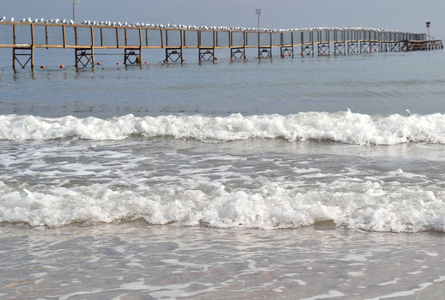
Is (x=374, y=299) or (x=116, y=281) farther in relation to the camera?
(x=116, y=281)

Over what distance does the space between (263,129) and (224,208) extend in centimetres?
554

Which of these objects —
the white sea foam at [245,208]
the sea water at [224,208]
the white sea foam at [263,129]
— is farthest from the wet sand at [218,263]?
the white sea foam at [263,129]

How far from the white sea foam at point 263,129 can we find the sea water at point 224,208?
0.11ft

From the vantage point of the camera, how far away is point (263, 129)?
10.5 meters

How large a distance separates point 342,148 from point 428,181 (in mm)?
2756

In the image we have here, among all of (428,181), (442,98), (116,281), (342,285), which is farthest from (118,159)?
(442,98)

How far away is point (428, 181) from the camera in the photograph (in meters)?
6.09

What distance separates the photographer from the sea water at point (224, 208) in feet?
11.4

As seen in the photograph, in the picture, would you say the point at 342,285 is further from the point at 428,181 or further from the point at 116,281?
the point at 428,181

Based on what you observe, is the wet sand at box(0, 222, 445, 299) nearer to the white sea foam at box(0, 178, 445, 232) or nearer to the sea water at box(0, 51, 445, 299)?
the sea water at box(0, 51, 445, 299)

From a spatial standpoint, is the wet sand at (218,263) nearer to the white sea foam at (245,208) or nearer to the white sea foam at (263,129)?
the white sea foam at (245,208)

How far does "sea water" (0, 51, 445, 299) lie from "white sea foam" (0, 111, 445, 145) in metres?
0.03

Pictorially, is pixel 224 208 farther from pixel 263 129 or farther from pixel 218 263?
pixel 263 129

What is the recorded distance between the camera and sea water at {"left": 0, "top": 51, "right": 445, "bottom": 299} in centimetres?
347
